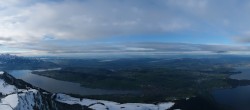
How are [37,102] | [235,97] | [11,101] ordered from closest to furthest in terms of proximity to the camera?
[11,101], [37,102], [235,97]

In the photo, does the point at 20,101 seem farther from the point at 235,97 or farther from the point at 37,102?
the point at 235,97

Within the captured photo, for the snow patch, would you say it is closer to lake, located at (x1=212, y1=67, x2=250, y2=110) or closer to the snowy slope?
the snowy slope

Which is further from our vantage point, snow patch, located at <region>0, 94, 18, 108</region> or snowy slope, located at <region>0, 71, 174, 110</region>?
snowy slope, located at <region>0, 71, 174, 110</region>

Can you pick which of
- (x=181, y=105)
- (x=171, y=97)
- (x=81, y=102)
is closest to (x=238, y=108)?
(x=181, y=105)

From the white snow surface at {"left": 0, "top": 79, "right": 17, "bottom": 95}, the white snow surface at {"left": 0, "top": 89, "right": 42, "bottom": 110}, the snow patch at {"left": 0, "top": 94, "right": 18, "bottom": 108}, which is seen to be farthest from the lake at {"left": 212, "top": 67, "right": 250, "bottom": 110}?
the snow patch at {"left": 0, "top": 94, "right": 18, "bottom": 108}

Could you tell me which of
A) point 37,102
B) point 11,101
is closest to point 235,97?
point 37,102

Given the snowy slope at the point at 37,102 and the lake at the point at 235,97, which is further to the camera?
the lake at the point at 235,97

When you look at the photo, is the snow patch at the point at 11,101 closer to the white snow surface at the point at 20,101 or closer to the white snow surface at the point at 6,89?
the white snow surface at the point at 20,101

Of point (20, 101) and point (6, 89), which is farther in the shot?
point (6, 89)

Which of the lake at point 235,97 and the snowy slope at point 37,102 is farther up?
the snowy slope at point 37,102

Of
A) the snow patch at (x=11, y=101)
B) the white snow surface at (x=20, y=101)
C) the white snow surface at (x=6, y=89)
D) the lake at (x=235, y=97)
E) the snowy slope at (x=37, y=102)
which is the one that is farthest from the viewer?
the lake at (x=235, y=97)

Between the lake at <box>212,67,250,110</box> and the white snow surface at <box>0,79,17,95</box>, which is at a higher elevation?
the white snow surface at <box>0,79,17,95</box>

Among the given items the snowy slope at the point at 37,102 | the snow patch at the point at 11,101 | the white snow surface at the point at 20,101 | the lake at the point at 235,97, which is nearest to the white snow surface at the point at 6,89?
the snowy slope at the point at 37,102
